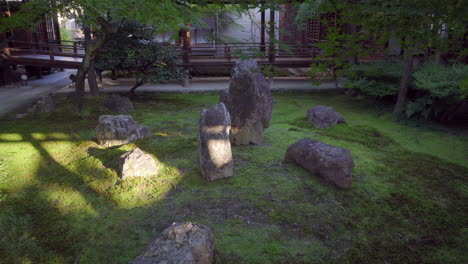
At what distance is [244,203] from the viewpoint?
4977 mm

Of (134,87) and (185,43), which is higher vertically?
(185,43)

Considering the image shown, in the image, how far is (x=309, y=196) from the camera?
5.19 meters

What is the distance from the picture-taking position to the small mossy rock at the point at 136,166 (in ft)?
18.9

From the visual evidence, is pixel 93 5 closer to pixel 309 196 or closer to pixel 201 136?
pixel 201 136

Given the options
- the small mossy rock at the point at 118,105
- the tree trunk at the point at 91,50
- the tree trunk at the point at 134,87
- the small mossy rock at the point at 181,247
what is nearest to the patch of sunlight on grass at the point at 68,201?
the small mossy rock at the point at 181,247

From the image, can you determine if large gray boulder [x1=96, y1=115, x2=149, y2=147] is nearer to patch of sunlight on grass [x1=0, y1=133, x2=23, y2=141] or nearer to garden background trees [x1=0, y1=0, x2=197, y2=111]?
patch of sunlight on grass [x1=0, y1=133, x2=23, y2=141]

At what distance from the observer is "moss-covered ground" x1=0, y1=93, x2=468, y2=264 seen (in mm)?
4070

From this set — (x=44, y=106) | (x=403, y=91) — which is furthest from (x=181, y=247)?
(x=403, y=91)

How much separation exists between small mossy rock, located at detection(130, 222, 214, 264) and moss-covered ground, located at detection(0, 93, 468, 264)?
0.39m

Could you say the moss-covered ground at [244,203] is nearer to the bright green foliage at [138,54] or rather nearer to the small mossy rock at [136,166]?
the small mossy rock at [136,166]

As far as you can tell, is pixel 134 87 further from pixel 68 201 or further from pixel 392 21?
pixel 392 21

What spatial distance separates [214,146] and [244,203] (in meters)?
1.11

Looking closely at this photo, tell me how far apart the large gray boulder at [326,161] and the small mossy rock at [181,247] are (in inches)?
99.1

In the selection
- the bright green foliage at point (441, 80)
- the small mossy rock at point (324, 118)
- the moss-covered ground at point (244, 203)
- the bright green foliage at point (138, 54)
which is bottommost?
A: the moss-covered ground at point (244, 203)
